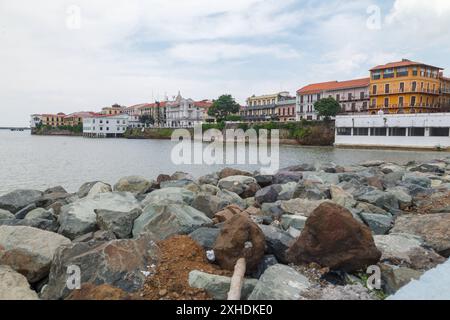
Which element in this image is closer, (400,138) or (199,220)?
(199,220)

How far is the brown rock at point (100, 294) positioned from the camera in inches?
171

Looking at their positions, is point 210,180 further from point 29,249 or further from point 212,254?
point 29,249

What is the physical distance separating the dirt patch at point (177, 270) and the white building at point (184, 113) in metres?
99.2

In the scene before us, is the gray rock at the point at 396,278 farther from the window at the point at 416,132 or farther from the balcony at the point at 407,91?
the balcony at the point at 407,91

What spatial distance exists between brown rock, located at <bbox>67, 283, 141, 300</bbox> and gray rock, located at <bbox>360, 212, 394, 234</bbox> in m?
5.49

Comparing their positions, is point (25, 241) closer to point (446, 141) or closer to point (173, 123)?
point (446, 141)

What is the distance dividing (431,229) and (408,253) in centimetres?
146

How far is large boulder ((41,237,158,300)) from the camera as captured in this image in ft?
16.2

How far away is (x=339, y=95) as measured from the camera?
7288 centimetres

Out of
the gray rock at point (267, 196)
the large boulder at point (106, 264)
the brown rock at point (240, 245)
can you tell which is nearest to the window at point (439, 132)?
the gray rock at point (267, 196)

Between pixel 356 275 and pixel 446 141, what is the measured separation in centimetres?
5008

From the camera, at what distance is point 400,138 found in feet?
169

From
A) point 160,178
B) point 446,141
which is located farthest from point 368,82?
point 160,178

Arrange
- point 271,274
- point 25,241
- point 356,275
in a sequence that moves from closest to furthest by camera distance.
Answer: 1. point 271,274
2. point 356,275
3. point 25,241
